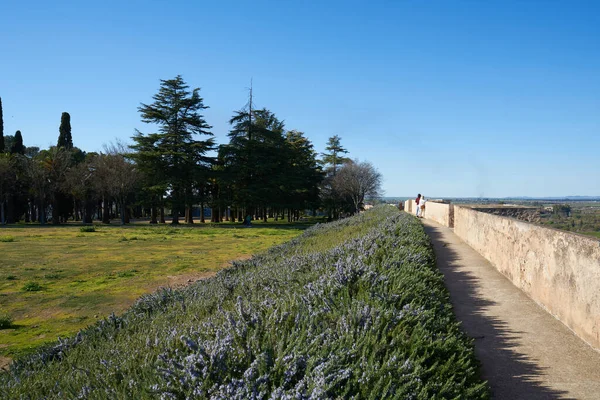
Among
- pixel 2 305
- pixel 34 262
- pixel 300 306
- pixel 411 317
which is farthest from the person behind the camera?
pixel 34 262

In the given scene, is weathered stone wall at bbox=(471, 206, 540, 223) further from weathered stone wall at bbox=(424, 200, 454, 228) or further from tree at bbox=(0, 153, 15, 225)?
tree at bbox=(0, 153, 15, 225)

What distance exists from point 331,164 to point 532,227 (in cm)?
5843

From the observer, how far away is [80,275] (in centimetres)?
1327

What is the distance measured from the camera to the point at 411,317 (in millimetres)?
3834

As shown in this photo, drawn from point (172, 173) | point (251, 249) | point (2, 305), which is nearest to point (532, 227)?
point (2, 305)

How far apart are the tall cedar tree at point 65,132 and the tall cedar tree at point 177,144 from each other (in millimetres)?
14718

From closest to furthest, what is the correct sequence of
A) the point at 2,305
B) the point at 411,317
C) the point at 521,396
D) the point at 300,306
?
the point at 521,396 < the point at 411,317 < the point at 300,306 < the point at 2,305

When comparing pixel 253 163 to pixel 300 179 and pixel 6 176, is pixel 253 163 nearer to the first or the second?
pixel 300 179

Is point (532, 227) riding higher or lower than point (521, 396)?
higher

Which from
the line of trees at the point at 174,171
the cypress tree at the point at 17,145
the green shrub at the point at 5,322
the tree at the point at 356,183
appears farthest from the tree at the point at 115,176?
the green shrub at the point at 5,322

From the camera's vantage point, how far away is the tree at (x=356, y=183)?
53.1 meters

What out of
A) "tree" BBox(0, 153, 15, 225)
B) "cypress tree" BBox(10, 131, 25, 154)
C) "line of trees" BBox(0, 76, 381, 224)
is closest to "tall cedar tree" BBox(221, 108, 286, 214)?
"line of trees" BBox(0, 76, 381, 224)

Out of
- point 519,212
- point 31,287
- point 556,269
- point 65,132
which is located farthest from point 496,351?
point 65,132

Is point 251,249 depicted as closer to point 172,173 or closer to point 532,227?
point 532,227
